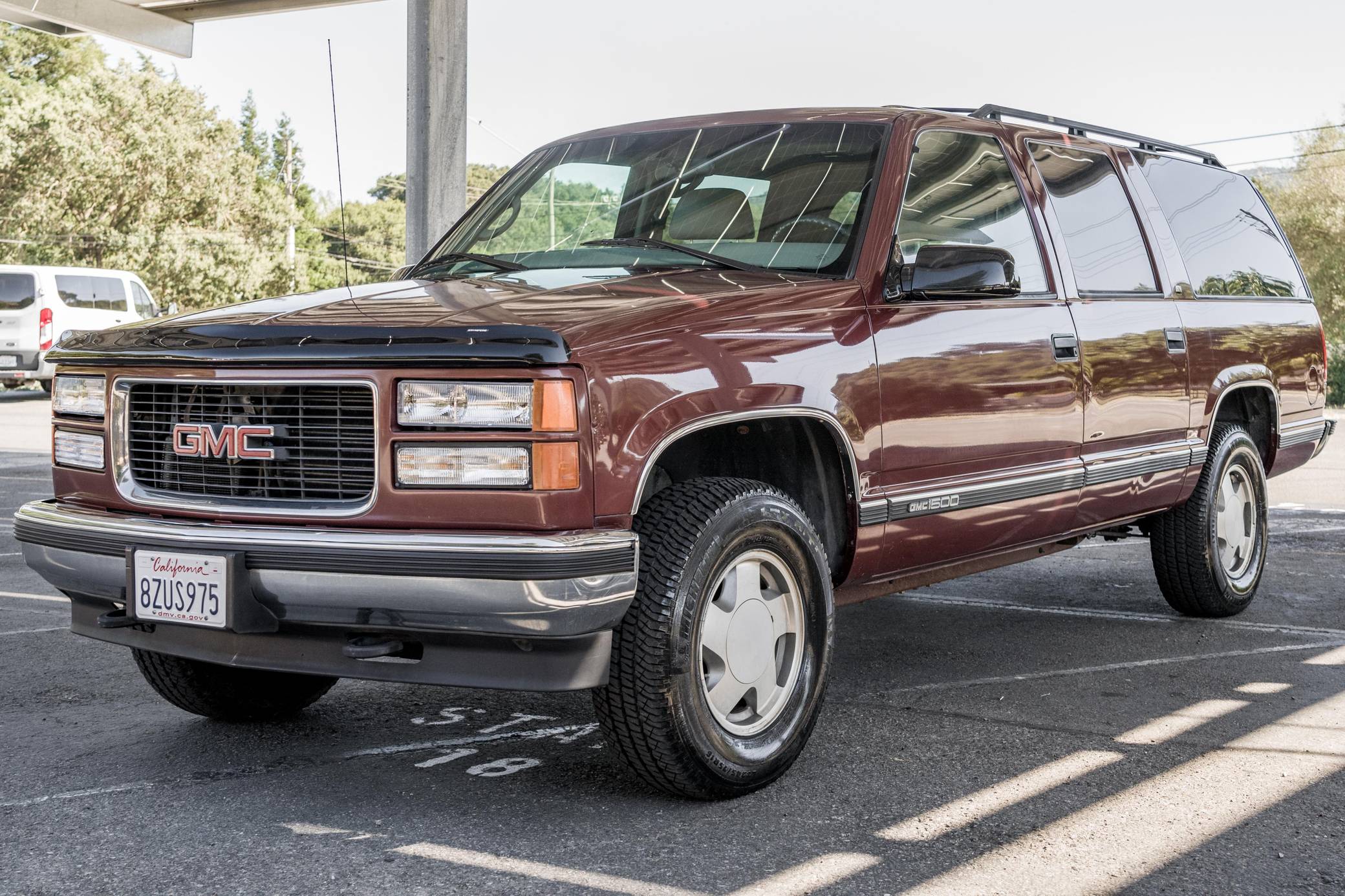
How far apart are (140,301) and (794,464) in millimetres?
22434

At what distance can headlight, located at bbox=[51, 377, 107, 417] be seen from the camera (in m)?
3.80

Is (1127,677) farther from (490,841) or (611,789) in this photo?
(490,841)

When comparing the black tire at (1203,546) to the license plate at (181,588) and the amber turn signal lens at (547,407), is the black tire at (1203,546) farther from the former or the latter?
the license plate at (181,588)

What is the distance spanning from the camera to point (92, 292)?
23203 millimetres

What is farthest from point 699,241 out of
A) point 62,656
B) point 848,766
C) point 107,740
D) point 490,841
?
point 62,656

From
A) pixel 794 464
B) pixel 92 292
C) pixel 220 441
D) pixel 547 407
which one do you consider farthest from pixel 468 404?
pixel 92 292

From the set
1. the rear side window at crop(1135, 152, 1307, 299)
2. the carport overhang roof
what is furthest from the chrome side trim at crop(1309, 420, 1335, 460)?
the carport overhang roof

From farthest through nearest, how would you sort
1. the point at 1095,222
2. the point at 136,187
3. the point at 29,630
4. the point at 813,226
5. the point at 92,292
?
the point at 136,187, the point at 92,292, the point at 29,630, the point at 1095,222, the point at 813,226

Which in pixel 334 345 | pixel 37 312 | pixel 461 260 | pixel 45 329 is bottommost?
pixel 334 345

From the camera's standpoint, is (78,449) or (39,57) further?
(39,57)

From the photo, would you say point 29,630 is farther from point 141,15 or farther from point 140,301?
point 140,301

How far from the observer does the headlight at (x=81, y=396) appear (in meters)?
3.80

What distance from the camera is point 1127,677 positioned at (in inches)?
198

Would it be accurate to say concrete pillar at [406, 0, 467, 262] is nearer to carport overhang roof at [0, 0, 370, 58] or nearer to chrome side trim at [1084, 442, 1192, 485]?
carport overhang roof at [0, 0, 370, 58]
